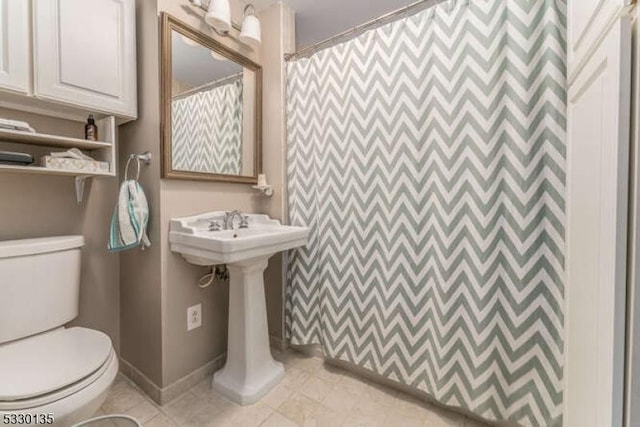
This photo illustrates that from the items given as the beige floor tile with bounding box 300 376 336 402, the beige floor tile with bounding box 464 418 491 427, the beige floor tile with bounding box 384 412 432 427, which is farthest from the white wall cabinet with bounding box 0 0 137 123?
the beige floor tile with bounding box 464 418 491 427

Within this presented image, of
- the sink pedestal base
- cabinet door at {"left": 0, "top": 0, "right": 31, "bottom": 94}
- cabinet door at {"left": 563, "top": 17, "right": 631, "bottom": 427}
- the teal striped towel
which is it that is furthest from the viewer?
the sink pedestal base

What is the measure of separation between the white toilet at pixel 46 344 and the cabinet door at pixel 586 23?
1706 mm

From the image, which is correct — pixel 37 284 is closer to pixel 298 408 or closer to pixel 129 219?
pixel 129 219


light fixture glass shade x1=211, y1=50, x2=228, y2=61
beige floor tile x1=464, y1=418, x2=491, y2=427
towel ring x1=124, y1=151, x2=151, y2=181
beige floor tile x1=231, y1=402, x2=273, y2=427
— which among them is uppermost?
light fixture glass shade x1=211, y1=50, x2=228, y2=61

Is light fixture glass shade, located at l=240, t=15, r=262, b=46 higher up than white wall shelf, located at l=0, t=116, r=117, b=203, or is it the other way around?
light fixture glass shade, located at l=240, t=15, r=262, b=46

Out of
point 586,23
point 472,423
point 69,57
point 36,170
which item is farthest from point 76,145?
point 472,423

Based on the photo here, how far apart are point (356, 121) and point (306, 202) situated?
544mm

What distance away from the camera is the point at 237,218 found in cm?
164

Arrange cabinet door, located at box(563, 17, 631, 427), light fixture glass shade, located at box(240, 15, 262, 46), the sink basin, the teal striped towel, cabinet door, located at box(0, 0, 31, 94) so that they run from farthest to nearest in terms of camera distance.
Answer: light fixture glass shade, located at box(240, 15, 262, 46) → the teal striped towel → the sink basin → cabinet door, located at box(0, 0, 31, 94) → cabinet door, located at box(563, 17, 631, 427)

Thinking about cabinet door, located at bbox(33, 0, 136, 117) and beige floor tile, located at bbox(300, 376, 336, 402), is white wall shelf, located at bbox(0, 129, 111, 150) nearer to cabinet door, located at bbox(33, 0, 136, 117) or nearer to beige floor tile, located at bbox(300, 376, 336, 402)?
cabinet door, located at bbox(33, 0, 136, 117)

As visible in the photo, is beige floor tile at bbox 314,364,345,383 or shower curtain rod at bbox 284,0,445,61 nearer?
shower curtain rod at bbox 284,0,445,61

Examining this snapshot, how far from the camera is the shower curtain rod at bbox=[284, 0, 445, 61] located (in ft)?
4.22

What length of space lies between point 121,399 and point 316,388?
98 centimetres

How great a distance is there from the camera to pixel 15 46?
1.09 m
